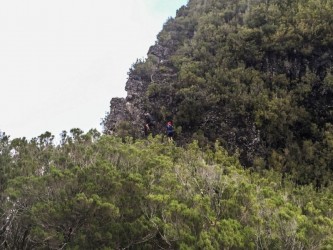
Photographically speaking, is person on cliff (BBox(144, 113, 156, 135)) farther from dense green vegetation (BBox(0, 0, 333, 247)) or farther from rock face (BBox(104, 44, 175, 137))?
dense green vegetation (BBox(0, 0, 333, 247))

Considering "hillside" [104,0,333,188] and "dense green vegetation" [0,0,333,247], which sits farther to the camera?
"hillside" [104,0,333,188]

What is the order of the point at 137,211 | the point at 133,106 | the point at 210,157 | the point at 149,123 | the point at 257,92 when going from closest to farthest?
the point at 137,211
the point at 210,157
the point at 257,92
the point at 149,123
the point at 133,106

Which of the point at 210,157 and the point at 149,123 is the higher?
the point at 149,123

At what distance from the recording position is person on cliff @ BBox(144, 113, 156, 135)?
24.6 metres

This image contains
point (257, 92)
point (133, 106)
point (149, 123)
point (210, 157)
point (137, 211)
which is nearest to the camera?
point (137, 211)

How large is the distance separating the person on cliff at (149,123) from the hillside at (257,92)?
0.30 m

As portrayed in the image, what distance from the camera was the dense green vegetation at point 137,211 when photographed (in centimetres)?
1005

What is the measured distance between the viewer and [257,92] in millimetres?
24656

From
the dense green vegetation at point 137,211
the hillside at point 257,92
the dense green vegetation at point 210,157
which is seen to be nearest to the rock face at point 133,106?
the hillside at point 257,92

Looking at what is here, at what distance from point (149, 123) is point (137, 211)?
1349 cm

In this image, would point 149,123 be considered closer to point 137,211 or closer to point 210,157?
point 210,157

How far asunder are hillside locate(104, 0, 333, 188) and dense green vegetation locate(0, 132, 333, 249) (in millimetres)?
9503

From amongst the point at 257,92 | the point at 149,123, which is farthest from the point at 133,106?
the point at 257,92

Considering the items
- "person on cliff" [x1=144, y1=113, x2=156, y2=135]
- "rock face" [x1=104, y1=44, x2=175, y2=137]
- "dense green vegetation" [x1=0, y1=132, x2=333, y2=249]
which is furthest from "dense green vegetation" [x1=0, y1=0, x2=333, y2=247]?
"person on cliff" [x1=144, y1=113, x2=156, y2=135]
